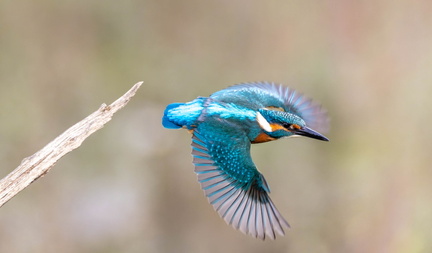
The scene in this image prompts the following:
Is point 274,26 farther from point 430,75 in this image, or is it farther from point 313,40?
point 430,75

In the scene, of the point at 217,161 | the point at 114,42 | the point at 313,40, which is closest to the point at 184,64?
the point at 114,42

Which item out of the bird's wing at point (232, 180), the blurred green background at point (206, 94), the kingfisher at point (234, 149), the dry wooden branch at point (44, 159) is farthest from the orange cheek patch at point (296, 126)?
the blurred green background at point (206, 94)

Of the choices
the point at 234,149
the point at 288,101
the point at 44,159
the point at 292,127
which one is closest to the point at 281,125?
the point at 292,127

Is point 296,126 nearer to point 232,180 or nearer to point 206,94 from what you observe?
point 232,180

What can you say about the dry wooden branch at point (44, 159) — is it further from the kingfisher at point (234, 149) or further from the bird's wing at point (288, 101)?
the bird's wing at point (288, 101)

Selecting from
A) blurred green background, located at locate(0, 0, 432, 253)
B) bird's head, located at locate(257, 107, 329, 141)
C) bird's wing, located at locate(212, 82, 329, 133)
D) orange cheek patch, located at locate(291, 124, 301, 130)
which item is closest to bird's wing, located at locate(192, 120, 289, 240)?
bird's head, located at locate(257, 107, 329, 141)

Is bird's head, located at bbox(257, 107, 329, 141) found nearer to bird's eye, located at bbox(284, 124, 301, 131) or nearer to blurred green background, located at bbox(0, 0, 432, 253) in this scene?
bird's eye, located at bbox(284, 124, 301, 131)
